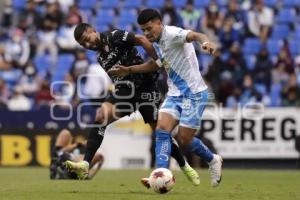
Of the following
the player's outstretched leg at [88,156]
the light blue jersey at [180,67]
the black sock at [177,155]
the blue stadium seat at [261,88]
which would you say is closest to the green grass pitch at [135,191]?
the player's outstretched leg at [88,156]

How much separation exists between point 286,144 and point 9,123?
6.74 metres

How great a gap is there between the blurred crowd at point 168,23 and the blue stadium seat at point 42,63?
0.03m

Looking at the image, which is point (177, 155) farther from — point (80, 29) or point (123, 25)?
point (123, 25)

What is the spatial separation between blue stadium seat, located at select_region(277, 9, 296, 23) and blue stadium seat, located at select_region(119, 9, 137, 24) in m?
4.41

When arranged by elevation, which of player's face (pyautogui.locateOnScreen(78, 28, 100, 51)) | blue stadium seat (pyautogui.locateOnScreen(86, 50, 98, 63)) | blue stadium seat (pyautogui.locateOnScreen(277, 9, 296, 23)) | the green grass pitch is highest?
blue stadium seat (pyautogui.locateOnScreen(277, 9, 296, 23))

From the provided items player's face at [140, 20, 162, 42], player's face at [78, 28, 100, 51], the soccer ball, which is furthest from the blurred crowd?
the soccer ball

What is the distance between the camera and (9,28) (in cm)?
2695

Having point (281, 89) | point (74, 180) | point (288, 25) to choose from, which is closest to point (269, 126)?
point (281, 89)

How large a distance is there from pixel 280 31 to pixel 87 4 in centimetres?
646

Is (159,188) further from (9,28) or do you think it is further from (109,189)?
(9,28)

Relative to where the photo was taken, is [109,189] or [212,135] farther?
[212,135]

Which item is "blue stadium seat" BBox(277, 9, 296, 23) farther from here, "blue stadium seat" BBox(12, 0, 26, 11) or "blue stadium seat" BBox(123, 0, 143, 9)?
"blue stadium seat" BBox(12, 0, 26, 11)

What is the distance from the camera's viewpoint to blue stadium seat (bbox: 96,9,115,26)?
26431 mm

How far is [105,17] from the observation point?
26.5 m
